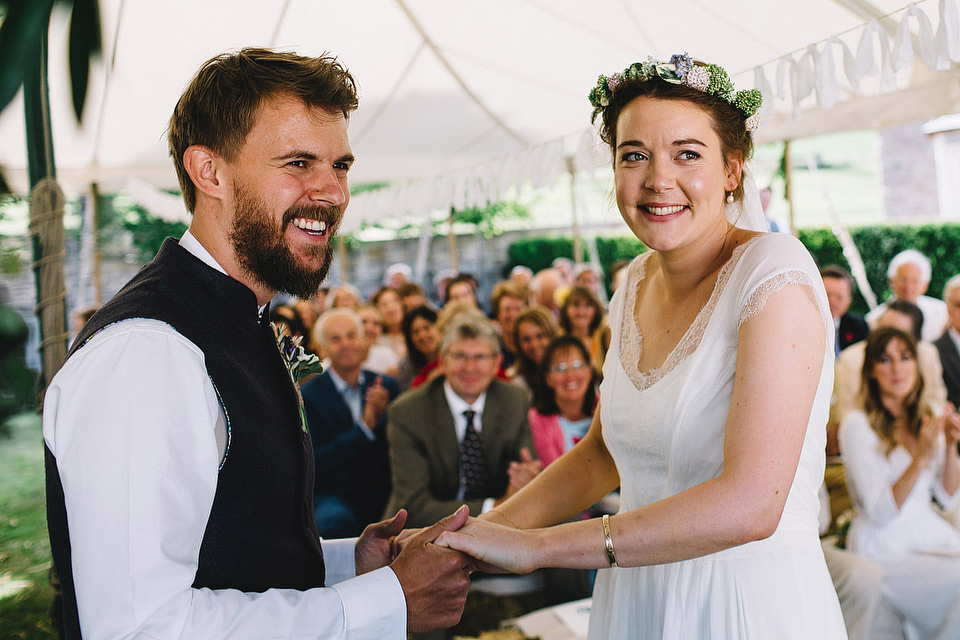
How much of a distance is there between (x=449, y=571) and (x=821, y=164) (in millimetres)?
26474

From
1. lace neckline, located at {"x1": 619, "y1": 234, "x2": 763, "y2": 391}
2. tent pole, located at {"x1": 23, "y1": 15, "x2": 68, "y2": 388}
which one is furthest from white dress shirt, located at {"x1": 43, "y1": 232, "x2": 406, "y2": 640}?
tent pole, located at {"x1": 23, "y1": 15, "x2": 68, "y2": 388}

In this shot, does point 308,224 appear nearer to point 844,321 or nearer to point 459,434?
point 459,434

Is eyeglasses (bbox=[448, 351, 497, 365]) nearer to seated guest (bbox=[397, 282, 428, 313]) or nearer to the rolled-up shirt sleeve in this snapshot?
the rolled-up shirt sleeve

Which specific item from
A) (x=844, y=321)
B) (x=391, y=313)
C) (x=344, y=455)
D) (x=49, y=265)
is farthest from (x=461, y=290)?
(x=49, y=265)

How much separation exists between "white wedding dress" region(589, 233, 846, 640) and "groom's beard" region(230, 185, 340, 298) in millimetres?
857

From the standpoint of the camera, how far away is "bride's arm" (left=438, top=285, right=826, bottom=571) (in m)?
1.48

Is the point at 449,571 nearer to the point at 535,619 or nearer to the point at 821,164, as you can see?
the point at 535,619

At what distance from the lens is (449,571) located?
1.62 metres

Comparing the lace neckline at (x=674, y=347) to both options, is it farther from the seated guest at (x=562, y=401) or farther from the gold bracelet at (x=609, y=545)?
the seated guest at (x=562, y=401)

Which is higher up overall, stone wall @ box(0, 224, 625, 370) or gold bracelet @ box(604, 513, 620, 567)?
stone wall @ box(0, 224, 625, 370)

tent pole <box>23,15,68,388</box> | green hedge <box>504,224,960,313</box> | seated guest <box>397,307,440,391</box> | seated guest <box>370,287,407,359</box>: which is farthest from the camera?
green hedge <box>504,224,960,313</box>

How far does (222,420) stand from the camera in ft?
4.45

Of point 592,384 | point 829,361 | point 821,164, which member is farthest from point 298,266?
point 821,164

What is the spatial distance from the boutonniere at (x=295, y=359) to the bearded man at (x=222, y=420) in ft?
0.04
